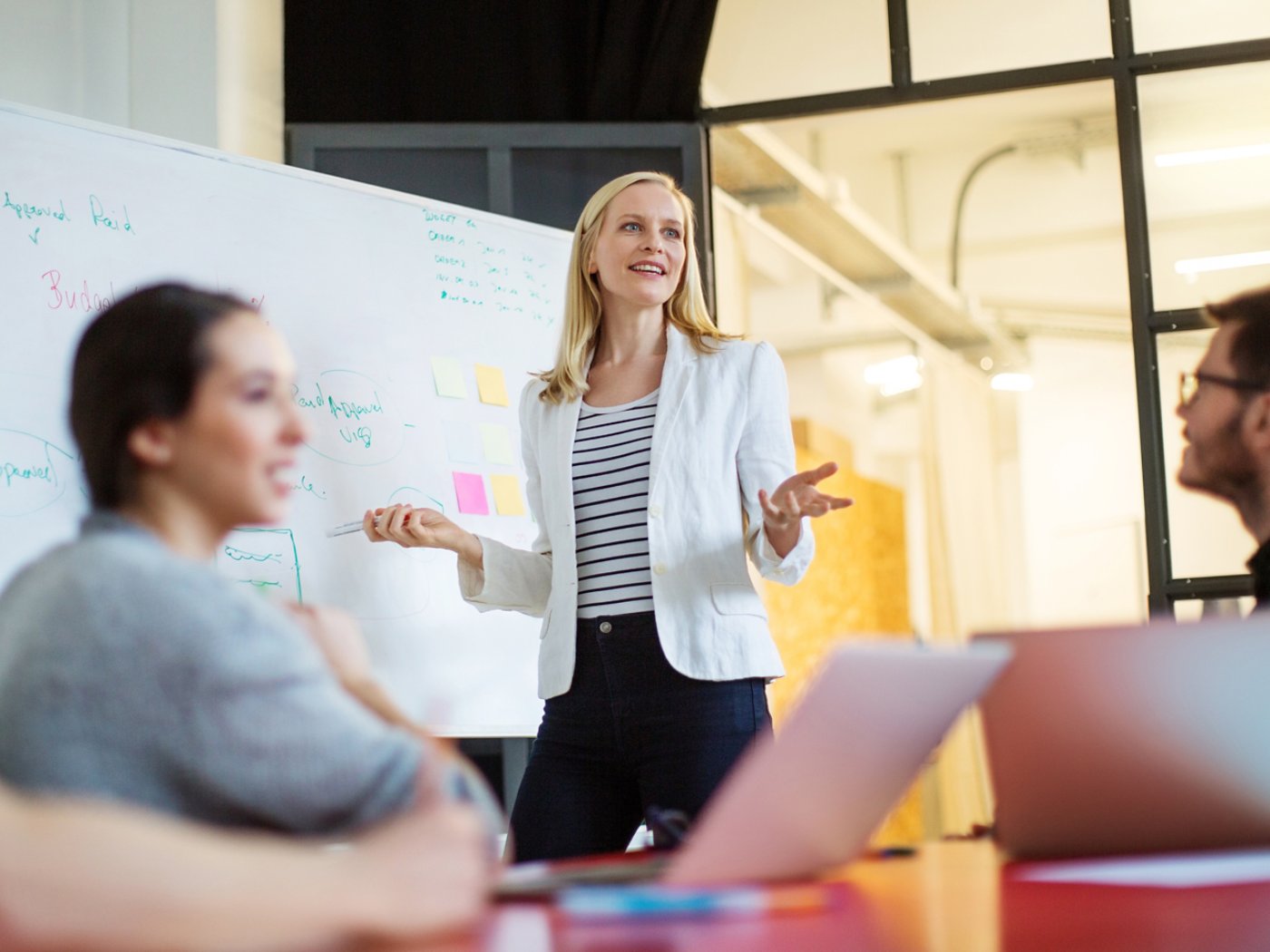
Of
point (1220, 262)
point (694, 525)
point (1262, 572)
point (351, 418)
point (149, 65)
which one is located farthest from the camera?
point (1220, 262)

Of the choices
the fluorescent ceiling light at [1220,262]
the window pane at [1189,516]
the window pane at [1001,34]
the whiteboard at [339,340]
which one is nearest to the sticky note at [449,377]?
the whiteboard at [339,340]

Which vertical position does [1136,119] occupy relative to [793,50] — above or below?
below

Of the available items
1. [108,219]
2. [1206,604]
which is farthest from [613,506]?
[1206,604]

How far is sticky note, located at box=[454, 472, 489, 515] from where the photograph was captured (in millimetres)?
2996

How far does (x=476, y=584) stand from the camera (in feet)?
7.62

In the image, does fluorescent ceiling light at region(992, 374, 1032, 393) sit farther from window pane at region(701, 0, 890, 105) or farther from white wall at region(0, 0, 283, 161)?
white wall at region(0, 0, 283, 161)

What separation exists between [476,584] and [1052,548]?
5690 millimetres

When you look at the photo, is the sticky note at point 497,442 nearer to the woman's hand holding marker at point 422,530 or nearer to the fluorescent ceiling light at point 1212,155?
the woman's hand holding marker at point 422,530

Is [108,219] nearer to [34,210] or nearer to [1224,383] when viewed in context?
[34,210]

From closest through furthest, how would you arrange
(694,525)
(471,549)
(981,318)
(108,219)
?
(694,525) < (471,549) < (108,219) < (981,318)

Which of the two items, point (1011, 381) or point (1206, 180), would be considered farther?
point (1011, 381)

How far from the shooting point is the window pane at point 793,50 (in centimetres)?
371

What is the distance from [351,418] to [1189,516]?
6.61 feet

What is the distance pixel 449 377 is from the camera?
3.04 metres
